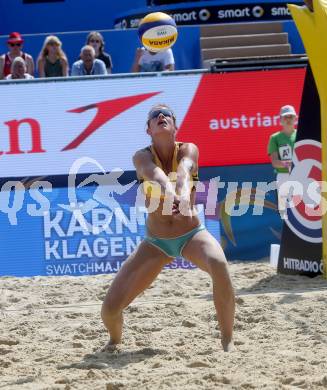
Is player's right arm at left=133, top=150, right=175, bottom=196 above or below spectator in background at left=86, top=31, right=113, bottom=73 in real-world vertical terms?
below

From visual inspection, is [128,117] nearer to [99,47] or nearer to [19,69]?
[19,69]

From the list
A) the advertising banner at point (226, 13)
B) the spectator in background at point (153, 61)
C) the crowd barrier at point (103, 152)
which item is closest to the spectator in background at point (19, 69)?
the crowd barrier at point (103, 152)

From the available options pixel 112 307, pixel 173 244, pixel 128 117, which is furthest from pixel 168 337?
pixel 128 117

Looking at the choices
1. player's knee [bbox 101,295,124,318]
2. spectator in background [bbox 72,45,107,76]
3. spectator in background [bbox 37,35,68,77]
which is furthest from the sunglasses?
spectator in background [bbox 37,35,68,77]

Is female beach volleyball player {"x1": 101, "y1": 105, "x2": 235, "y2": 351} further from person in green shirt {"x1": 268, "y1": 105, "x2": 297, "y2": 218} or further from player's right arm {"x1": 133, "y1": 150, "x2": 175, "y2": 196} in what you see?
person in green shirt {"x1": 268, "y1": 105, "x2": 297, "y2": 218}

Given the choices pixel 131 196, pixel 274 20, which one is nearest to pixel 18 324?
pixel 131 196

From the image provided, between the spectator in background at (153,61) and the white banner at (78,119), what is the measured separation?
142cm

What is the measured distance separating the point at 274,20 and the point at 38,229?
6.51 meters

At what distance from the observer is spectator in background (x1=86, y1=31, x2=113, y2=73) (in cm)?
1210

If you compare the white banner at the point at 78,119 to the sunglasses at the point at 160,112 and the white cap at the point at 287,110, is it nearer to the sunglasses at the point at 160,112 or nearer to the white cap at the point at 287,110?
the white cap at the point at 287,110

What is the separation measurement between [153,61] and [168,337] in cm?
576

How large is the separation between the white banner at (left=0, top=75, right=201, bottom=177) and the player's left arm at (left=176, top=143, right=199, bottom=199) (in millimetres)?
3988

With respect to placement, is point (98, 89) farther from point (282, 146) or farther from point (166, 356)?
point (166, 356)

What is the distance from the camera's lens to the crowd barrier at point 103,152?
33.0 ft
